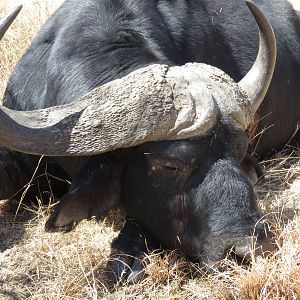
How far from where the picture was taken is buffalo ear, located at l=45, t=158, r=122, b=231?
4.29 meters

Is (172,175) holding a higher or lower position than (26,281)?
higher

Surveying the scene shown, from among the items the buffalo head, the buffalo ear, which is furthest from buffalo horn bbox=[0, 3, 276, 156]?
the buffalo ear

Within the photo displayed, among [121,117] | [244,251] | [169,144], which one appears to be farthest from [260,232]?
[121,117]

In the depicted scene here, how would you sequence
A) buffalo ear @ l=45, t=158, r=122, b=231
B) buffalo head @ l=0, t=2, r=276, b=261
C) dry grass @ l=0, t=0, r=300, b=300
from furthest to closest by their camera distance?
buffalo ear @ l=45, t=158, r=122, b=231 → buffalo head @ l=0, t=2, r=276, b=261 → dry grass @ l=0, t=0, r=300, b=300

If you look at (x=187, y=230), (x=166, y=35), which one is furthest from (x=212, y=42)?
(x=187, y=230)

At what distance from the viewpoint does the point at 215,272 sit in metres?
4.12

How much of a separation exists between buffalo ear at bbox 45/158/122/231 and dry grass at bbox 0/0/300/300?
0.29 meters

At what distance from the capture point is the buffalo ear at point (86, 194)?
4293 mm

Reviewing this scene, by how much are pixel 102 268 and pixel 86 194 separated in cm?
49

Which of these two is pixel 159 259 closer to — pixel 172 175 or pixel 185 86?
pixel 172 175

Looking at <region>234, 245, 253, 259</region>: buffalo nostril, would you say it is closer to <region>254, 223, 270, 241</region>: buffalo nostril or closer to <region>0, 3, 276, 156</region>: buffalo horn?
<region>254, 223, 270, 241</region>: buffalo nostril

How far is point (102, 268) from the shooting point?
4.48m

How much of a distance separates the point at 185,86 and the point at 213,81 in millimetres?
229

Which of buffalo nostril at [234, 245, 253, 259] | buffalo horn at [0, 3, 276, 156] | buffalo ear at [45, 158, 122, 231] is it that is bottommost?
buffalo nostril at [234, 245, 253, 259]
